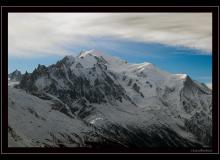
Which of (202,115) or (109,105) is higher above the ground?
(109,105)

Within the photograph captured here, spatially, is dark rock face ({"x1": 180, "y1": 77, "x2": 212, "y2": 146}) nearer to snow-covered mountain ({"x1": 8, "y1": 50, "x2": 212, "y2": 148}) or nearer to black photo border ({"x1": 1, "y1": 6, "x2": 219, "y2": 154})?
snow-covered mountain ({"x1": 8, "y1": 50, "x2": 212, "y2": 148})

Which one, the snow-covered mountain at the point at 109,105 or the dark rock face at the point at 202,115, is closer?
the dark rock face at the point at 202,115

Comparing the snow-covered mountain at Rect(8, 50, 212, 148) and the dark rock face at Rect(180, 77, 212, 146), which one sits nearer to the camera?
the dark rock face at Rect(180, 77, 212, 146)

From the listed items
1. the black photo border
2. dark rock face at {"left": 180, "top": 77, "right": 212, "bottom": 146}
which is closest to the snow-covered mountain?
dark rock face at {"left": 180, "top": 77, "right": 212, "bottom": 146}

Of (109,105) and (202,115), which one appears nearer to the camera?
(202,115)

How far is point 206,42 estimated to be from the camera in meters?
20.4
